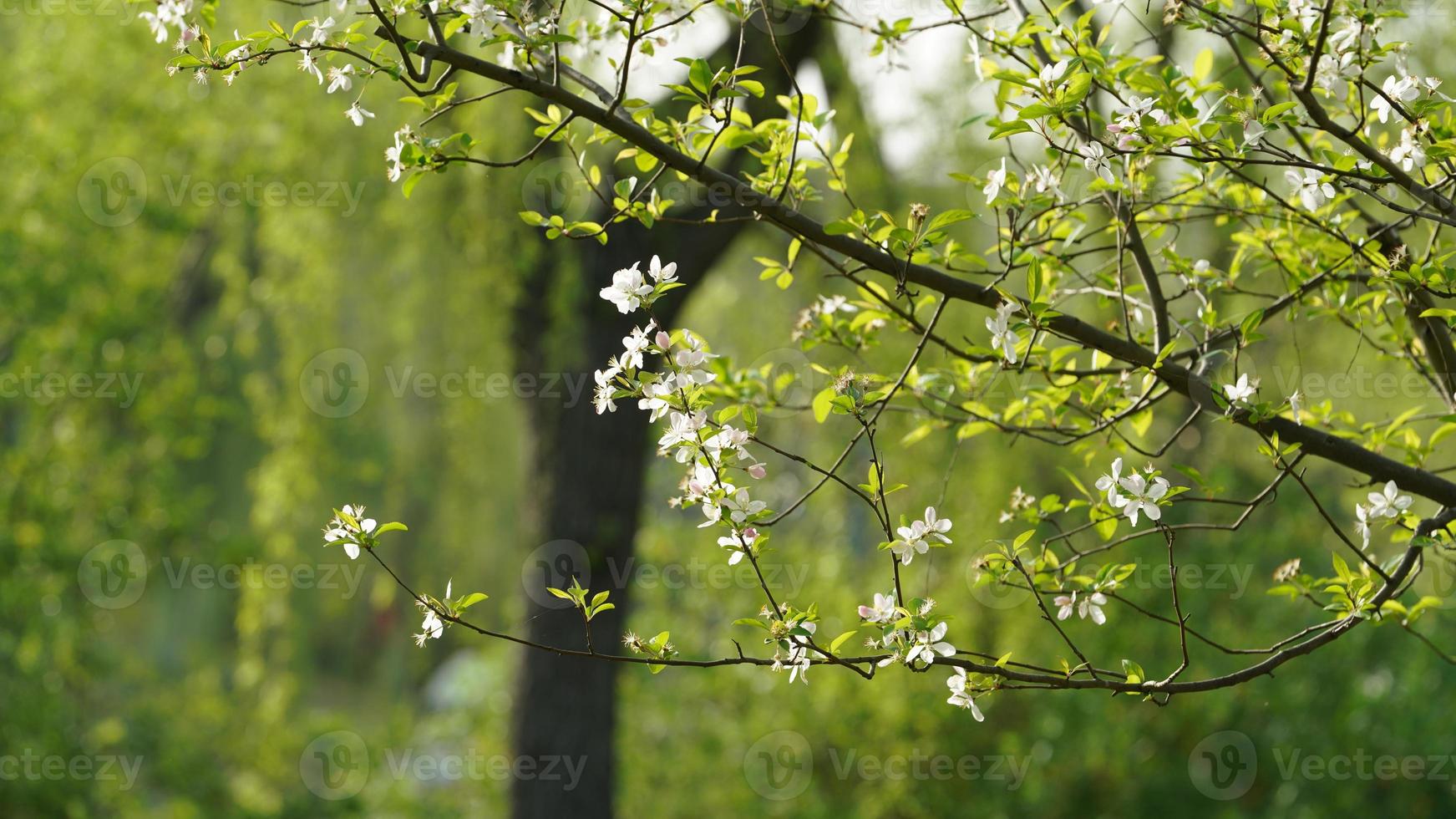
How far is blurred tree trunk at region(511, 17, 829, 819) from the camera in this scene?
4.46 m

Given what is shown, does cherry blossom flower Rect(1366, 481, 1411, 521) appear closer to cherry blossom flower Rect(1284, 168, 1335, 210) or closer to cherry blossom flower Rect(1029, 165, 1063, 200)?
cherry blossom flower Rect(1284, 168, 1335, 210)

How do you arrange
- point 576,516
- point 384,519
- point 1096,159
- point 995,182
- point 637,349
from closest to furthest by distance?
point 637,349 → point 1096,159 → point 995,182 → point 576,516 → point 384,519

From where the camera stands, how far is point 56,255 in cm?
527

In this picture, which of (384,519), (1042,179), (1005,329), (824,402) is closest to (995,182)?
(1042,179)

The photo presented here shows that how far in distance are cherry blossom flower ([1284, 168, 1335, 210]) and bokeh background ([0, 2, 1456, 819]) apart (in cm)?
244

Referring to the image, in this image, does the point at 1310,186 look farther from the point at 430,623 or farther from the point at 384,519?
the point at 384,519

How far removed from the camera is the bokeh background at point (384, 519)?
457cm

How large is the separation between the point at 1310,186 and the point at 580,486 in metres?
3.20

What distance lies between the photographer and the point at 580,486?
4559mm

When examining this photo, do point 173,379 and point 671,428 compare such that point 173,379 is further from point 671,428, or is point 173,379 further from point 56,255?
point 671,428

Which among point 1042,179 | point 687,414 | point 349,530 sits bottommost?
point 349,530

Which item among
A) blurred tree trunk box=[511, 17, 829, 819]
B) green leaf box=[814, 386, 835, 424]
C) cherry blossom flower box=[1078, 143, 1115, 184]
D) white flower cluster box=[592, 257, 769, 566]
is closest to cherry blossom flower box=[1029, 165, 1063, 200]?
cherry blossom flower box=[1078, 143, 1115, 184]

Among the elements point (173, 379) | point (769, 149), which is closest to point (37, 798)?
point (173, 379)

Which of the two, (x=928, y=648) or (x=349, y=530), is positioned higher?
(x=349, y=530)
